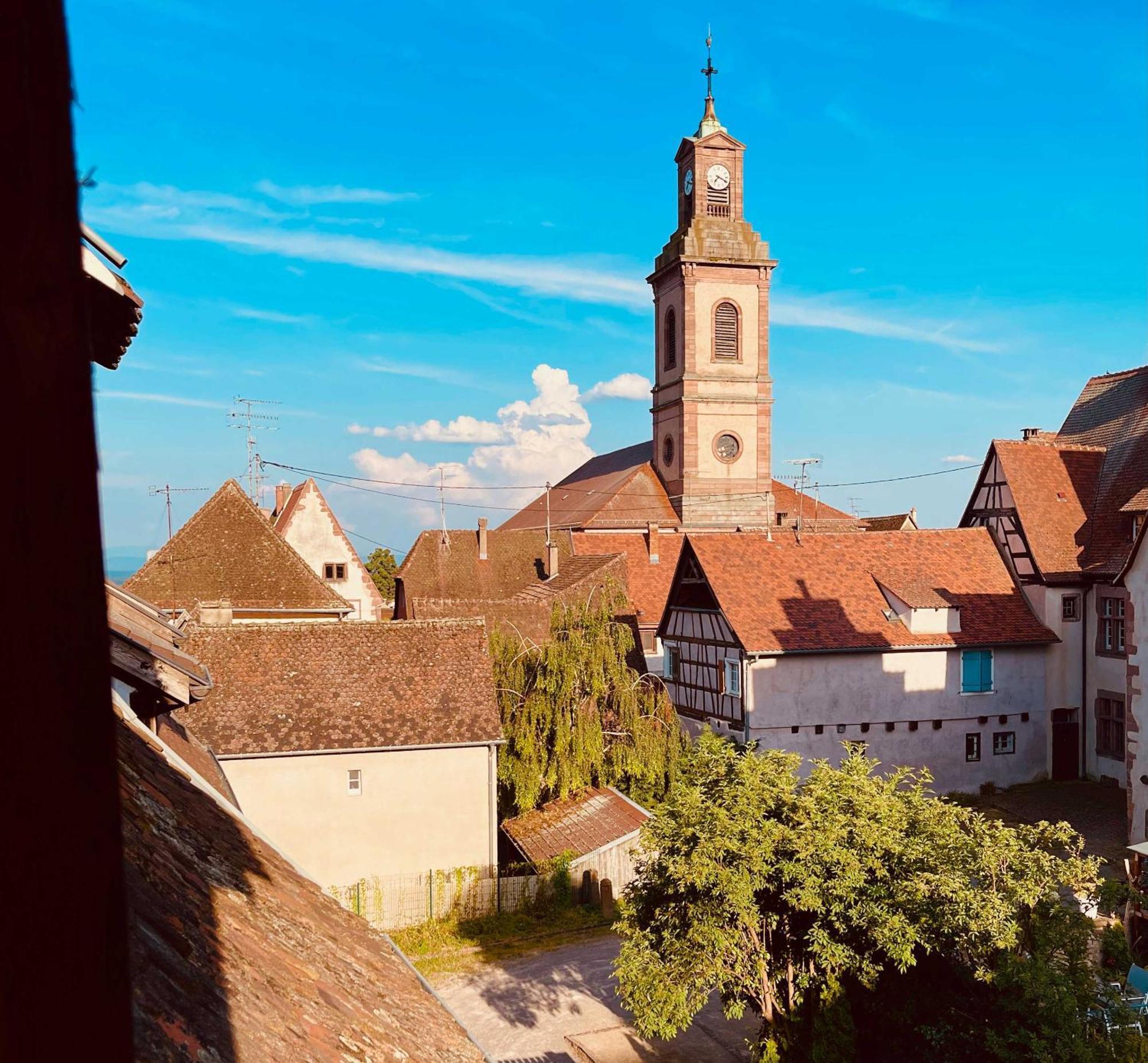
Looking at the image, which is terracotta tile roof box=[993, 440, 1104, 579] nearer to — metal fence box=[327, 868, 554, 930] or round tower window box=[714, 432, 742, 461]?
metal fence box=[327, 868, 554, 930]

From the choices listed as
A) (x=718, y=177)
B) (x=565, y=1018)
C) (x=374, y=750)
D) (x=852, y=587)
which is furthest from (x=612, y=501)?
(x=565, y=1018)

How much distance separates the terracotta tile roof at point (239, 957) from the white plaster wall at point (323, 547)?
97.5 ft

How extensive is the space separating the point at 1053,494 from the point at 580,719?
1814 cm

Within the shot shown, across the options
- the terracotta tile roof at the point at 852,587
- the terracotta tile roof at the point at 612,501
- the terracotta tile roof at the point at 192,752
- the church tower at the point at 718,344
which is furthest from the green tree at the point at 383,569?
the terracotta tile roof at the point at 192,752

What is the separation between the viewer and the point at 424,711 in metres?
19.8

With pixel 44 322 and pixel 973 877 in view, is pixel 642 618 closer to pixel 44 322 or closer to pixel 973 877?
pixel 973 877

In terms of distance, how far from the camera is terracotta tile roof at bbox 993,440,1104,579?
28969mm

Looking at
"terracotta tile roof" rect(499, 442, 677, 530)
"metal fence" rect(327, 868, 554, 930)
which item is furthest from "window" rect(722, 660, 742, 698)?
"terracotta tile roof" rect(499, 442, 677, 530)

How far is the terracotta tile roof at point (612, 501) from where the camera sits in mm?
51438

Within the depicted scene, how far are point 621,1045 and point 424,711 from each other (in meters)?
7.71

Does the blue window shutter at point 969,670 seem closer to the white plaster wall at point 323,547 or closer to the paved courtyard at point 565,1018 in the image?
the paved courtyard at point 565,1018

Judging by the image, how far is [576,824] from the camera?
21219mm

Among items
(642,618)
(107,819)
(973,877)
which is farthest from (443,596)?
(107,819)

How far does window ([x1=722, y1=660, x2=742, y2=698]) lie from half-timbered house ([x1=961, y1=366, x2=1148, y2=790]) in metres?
9.52
